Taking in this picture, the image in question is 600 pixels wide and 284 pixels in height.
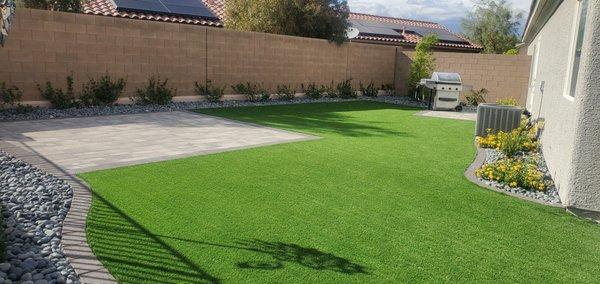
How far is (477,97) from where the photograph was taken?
17.5 metres

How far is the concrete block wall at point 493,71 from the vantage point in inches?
659

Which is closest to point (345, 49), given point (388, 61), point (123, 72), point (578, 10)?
point (388, 61)

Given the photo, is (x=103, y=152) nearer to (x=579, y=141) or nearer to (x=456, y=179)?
(x=456, y=179)

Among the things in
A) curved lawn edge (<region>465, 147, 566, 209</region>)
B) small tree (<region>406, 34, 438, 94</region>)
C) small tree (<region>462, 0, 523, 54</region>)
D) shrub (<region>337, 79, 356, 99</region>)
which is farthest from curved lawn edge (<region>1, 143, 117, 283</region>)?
small tree (<region>462, 0, 523, 54</region>)

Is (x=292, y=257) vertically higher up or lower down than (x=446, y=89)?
lower down

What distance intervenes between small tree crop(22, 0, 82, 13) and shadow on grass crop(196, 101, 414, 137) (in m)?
4.96

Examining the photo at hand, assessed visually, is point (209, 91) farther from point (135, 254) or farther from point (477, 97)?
point (135, 254)

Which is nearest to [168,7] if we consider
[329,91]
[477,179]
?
[329,91]

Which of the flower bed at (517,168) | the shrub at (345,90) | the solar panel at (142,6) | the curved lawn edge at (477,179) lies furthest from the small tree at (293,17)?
the curved lawn edge at (477,179)

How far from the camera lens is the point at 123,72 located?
12.2 meters

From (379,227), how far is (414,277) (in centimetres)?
98

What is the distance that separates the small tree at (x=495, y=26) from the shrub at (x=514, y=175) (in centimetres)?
2532

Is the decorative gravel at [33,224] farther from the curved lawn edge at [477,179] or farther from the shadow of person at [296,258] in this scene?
the curved lawn edge at [477,179]

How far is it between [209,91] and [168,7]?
17.3 feet
